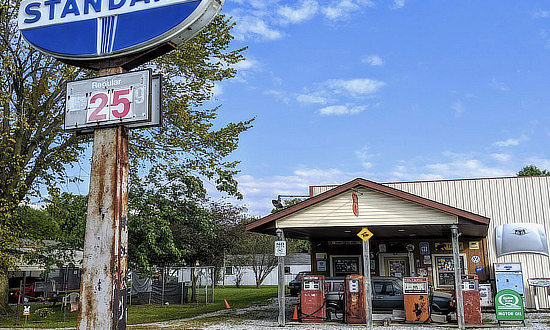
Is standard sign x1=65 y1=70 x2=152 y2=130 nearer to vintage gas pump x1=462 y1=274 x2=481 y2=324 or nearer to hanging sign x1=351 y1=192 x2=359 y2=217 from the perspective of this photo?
hanging sign x1=351 y1=192 x2=359 y2=217

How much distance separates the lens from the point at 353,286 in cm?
1689

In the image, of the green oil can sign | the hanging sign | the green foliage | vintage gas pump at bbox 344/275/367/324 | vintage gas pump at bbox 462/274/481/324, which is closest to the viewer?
the green oil can sign

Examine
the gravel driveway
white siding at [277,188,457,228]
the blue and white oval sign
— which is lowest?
the gravel driveway

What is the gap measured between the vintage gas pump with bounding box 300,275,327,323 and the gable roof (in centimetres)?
227

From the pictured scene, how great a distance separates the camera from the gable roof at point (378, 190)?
52.0 ft

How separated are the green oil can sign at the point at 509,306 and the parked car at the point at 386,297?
2.47m

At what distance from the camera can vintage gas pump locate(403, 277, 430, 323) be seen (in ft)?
54.3

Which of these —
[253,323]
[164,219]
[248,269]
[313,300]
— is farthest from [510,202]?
[248,269]

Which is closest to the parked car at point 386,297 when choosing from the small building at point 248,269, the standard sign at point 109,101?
the standard sign at point 109,101

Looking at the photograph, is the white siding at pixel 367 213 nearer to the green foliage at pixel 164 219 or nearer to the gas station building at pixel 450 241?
the gas station building at pixel 450 241

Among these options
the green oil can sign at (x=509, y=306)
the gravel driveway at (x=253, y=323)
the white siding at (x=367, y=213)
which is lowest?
the gravel driveway at (x=253, y=323)

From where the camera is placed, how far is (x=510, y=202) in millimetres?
22672

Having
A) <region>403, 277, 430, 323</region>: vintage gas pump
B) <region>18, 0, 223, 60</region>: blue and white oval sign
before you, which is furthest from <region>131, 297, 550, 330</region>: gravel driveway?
<region>18, 0, 223, 60</region>: blue and white oval sign

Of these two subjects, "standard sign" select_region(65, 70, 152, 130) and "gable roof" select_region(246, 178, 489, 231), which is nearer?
"standard sign" select_region(65, 70, 152, 130)
